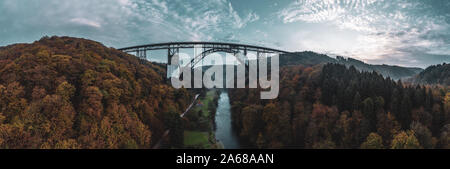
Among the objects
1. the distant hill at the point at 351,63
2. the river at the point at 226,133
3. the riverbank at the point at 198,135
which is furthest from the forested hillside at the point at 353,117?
the distant hill at the point at 351,63

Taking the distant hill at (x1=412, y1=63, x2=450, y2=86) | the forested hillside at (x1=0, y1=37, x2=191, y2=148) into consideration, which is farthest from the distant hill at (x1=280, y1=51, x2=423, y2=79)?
the forested hillside at (x1=0, y1=37, x2=191, y2=148)

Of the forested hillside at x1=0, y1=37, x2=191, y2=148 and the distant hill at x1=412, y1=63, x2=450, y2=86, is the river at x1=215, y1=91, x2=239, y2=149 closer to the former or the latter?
the forested hillside at x1=0, y1=37, x2=191, y2=148

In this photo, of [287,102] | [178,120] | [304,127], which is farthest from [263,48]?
[178,120]

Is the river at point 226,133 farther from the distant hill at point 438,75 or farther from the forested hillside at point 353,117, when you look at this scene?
the distant hill at point 438,75

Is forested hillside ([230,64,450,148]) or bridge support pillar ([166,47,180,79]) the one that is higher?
bridge support pillar ([166,47,180,79])

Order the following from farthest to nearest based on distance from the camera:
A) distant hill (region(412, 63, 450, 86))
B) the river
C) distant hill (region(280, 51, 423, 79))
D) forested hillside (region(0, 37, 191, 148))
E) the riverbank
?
distant hill (region(280, 51, 423, 79)) → distant hill (region(412, 63, 450, 86)) → the river → the riverbank → forested hillside (region(0, 37, 191, 148))
